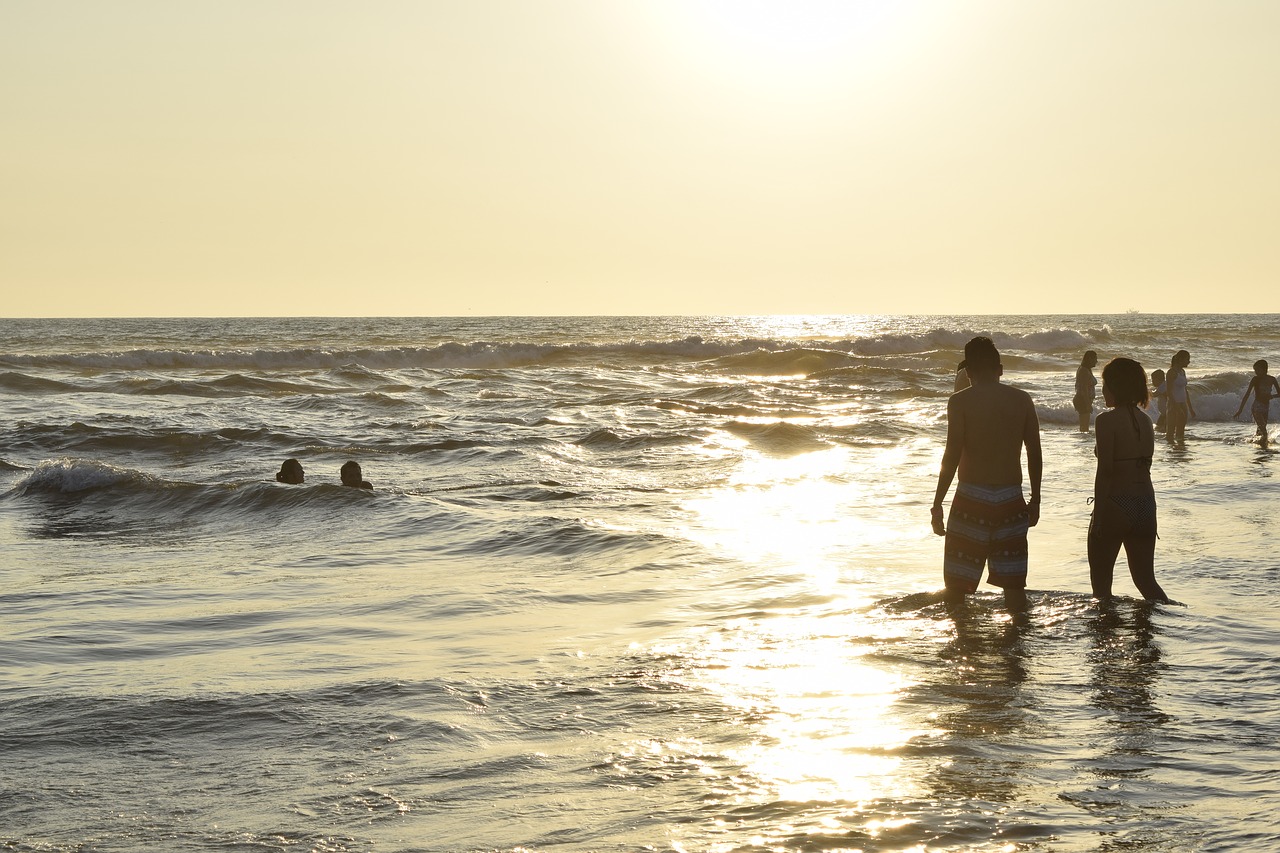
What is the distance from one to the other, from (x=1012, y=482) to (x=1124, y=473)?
2.96 feet

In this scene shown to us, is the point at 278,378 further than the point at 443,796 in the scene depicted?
Yes

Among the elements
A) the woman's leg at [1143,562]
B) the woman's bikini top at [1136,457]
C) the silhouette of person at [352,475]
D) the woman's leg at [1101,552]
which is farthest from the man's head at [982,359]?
the silhouette of person at [352,475]

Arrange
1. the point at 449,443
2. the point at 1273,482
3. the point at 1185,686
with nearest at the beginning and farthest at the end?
the point at 1185,686 → the point at 1273,482 → the point at 449,443

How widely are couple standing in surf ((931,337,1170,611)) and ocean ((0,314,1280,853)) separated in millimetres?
407

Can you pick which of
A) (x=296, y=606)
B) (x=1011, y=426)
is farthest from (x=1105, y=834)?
(x=296, y=606)

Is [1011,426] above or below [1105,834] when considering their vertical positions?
above

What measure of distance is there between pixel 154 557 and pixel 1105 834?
378 inches

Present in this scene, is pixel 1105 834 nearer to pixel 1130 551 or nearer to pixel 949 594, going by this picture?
pixel 949 594

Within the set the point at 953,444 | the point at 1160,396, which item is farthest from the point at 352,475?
the point at 1160,396

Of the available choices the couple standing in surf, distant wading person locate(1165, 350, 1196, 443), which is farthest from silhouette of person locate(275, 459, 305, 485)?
distant wading person locate(1165, 350, 1196, 443)

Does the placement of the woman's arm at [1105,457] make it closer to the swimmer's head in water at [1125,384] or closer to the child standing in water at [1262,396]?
the swimmer's head in water at [1125,384]

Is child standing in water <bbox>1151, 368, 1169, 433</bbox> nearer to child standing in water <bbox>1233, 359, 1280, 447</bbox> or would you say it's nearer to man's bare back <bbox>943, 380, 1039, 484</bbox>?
child standing in water <bbox>1233, 359, 1280, 447</bbox>

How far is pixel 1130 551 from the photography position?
309 inches

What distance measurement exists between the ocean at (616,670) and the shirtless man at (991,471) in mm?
461
